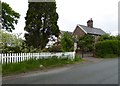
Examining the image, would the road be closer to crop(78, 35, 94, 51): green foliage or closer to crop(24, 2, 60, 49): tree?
crop(24, 2, 60, 49): tree

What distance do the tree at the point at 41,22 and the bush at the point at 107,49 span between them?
8429mm

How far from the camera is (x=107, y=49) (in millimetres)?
32781

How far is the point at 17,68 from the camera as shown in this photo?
13898mm

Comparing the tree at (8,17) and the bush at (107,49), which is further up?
the tree at (8,17)

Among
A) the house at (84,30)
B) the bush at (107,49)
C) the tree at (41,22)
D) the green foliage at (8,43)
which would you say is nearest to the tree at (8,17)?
the tree at (41,22)

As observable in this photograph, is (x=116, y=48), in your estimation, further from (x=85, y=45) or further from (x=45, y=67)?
(x=45, y=67)

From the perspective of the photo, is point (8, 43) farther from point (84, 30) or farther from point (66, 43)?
point (84, 30)

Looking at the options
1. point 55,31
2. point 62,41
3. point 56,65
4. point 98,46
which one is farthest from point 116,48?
point 56,65

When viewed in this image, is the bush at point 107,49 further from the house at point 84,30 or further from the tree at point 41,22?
the house at point 84,30

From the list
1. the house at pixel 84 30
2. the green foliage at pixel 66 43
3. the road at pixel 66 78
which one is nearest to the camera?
the road at pixel 66 78

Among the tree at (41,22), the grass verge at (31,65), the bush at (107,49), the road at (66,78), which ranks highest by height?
the tree at (41,22)

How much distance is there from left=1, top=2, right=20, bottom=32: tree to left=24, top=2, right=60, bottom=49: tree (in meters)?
2.91

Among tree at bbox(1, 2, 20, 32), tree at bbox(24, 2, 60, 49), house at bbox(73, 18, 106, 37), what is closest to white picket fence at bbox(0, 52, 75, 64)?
tree at bbox(24, 2, 60, 49)

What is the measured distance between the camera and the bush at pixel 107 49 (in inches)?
1281
